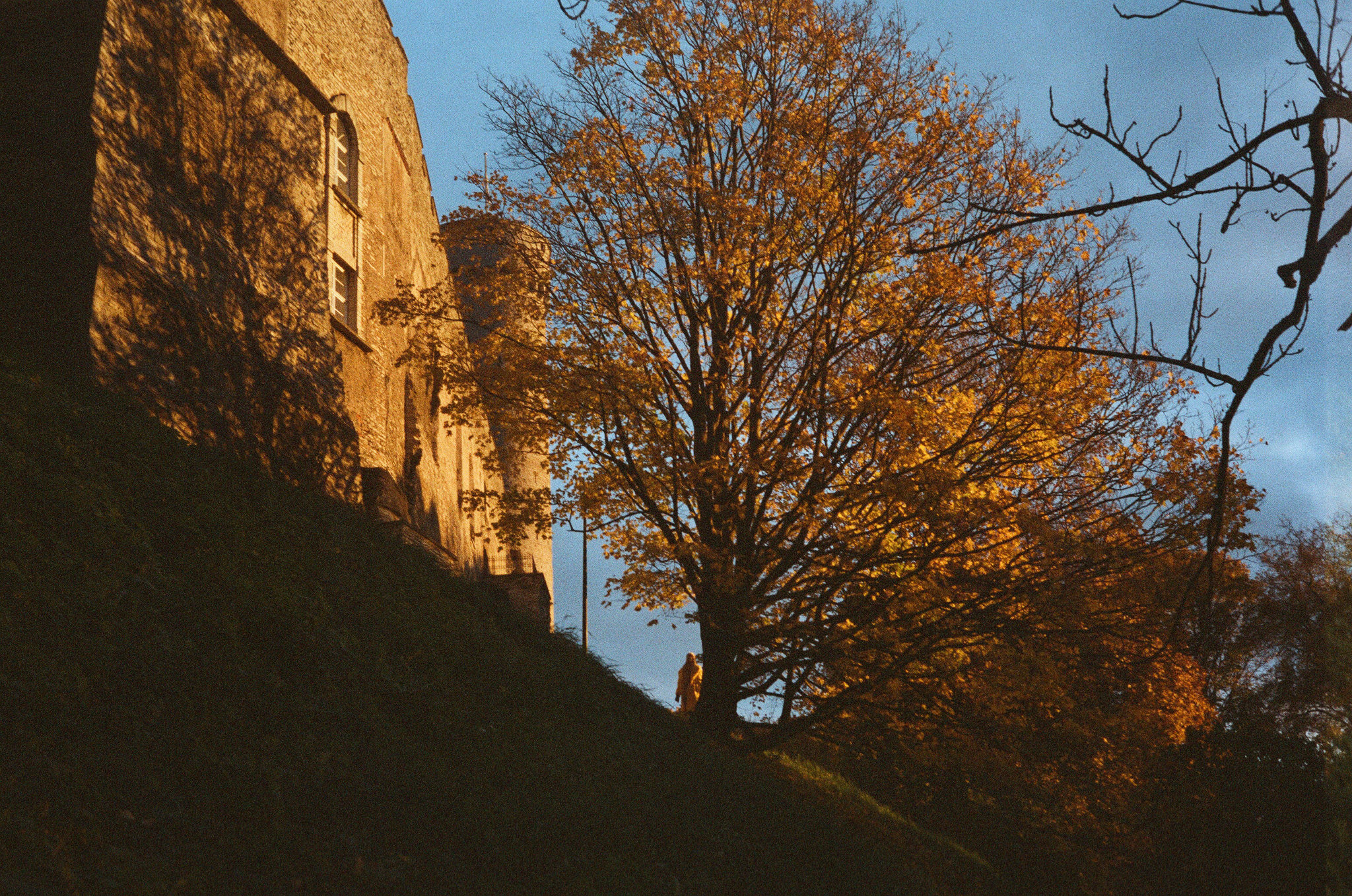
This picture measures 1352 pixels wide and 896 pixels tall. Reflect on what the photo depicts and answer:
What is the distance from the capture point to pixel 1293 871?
39.5ft

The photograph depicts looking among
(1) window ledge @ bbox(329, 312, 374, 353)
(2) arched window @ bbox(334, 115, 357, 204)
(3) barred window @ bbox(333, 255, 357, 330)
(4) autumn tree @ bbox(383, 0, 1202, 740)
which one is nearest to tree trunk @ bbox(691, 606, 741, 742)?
(4) autumn tree @ bbox(383, 0, 1202, 740)

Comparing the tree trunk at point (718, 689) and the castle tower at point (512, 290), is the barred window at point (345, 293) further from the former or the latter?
the tree trunk at point (718, 689)

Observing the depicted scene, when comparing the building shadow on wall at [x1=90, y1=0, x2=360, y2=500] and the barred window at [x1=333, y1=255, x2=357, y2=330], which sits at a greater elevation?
the barred window at [x1=333, y1=255, x2=357, y2=330]

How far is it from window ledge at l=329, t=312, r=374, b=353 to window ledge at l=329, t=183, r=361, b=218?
2174mm

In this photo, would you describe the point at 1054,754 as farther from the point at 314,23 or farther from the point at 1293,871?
the point at 314,23

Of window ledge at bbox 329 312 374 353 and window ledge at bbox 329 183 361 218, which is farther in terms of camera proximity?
window ledge at bbox 329 183 361 218

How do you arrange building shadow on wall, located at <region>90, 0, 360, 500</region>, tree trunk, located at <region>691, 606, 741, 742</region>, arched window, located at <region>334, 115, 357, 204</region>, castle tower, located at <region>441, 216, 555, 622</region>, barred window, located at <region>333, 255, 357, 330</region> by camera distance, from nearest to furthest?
building shadow on wall, located at <region>90, 0, 360, 500</region>
tree trunk, located at <region>691, 606, 741, 742</region>
castle tower, located at <region>441, 216, 555, 622</region>
barred window, located at <region>333, 255, 357, 330</region>
arched window, located at <region>334, 115, 357, 204</region>

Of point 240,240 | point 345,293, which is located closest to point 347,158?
point 345,293

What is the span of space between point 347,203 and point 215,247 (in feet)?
21.9

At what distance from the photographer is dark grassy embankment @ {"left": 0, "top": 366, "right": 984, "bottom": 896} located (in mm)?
4609

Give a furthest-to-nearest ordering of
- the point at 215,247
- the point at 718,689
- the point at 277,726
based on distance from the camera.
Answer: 1. the point at 718,689
2. the point at 215,247
3. the point at 277,726

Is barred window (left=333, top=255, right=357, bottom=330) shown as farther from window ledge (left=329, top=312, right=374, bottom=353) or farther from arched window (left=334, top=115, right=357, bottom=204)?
arched window (left=334, top=115, right=357, bottom=204)

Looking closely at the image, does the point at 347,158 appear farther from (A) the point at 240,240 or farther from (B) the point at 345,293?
(A) the point at 240,240

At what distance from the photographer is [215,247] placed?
33.2ft
